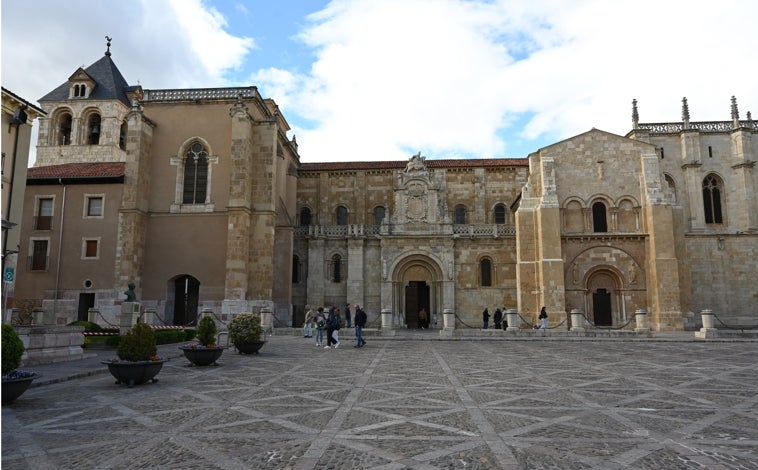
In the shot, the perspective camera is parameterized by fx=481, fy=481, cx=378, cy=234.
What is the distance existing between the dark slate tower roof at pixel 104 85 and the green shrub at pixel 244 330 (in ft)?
116

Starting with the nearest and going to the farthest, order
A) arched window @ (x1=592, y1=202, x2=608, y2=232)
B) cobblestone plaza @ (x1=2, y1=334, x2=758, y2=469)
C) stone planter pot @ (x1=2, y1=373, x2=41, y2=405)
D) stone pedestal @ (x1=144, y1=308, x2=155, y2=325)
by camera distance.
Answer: cobblestone plaza @ (x1=2, y1=334, x2=758, y2=469) → stone planter pot @ (x1=2, y1=373, x2=41, y2=405) → stone pedestal @ (x1=144, y1=308, x2=155, y2=325) → arched window @ (x1=592, y1=202, x2=608, y2=232)

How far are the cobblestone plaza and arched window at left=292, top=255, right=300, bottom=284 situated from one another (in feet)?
69.2

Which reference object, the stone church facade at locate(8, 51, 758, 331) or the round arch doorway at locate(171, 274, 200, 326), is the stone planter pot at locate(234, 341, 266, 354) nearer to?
the stone church facade at locate(8, 51, 758, 331)

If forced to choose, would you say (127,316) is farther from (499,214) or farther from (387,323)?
(499,214)

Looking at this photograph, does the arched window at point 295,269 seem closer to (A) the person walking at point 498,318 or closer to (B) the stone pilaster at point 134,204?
(B) the stone pilaster at point 134,204

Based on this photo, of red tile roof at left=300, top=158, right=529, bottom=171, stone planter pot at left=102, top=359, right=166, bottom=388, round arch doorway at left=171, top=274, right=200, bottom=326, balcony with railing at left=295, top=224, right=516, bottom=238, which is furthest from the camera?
red tile roof at left=300, top=158, right=529, bottom=171

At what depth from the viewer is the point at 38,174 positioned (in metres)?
29.5

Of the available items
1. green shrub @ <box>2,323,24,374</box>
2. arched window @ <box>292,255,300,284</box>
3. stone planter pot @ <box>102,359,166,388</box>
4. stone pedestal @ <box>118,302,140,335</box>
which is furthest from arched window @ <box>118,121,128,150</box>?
green shrub @ <box>2,323,24,374</box>

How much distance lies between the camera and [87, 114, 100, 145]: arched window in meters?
42.4

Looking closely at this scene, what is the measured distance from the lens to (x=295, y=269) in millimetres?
33906

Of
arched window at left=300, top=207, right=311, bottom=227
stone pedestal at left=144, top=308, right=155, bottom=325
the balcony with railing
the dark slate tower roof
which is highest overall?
the dark slate tower roof

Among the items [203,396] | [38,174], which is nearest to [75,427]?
[203,396]

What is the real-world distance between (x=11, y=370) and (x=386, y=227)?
26131 mm

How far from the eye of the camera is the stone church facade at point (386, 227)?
27.3 m
